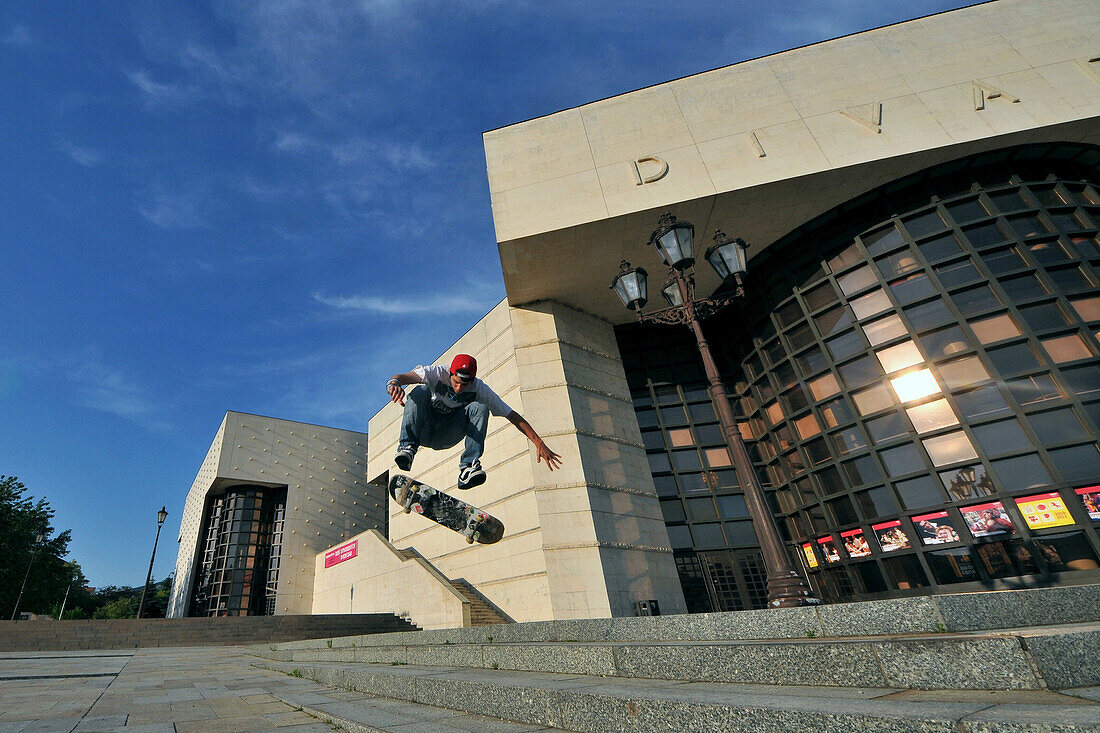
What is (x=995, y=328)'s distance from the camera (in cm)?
1293

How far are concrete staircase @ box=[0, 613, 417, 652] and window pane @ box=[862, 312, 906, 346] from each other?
19344 mm

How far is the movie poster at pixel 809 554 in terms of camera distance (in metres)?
14.7

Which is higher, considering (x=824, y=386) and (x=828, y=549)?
(x=824, y=386)

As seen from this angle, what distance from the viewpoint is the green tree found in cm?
3055

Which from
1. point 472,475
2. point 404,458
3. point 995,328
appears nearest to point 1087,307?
point 995,328

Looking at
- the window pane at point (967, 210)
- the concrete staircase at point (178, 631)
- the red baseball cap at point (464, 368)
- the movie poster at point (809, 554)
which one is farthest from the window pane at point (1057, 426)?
the concrete staircase at point (178, 631)

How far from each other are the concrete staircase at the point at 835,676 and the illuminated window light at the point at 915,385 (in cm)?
1074

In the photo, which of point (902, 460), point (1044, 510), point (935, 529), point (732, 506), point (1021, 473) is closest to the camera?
point (1044, 510)

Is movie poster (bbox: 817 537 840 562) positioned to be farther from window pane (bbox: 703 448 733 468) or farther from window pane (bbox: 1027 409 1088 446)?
window pane (bbox: 1027 409 1088 446)

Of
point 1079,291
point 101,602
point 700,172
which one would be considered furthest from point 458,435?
point 101,602

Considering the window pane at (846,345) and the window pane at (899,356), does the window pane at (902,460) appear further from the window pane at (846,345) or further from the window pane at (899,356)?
the window pane at (846,345)

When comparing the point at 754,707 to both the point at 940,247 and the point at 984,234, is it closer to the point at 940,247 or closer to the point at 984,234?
the point at 940,247

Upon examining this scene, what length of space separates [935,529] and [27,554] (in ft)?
160

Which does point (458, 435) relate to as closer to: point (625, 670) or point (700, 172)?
point (625, 670)
